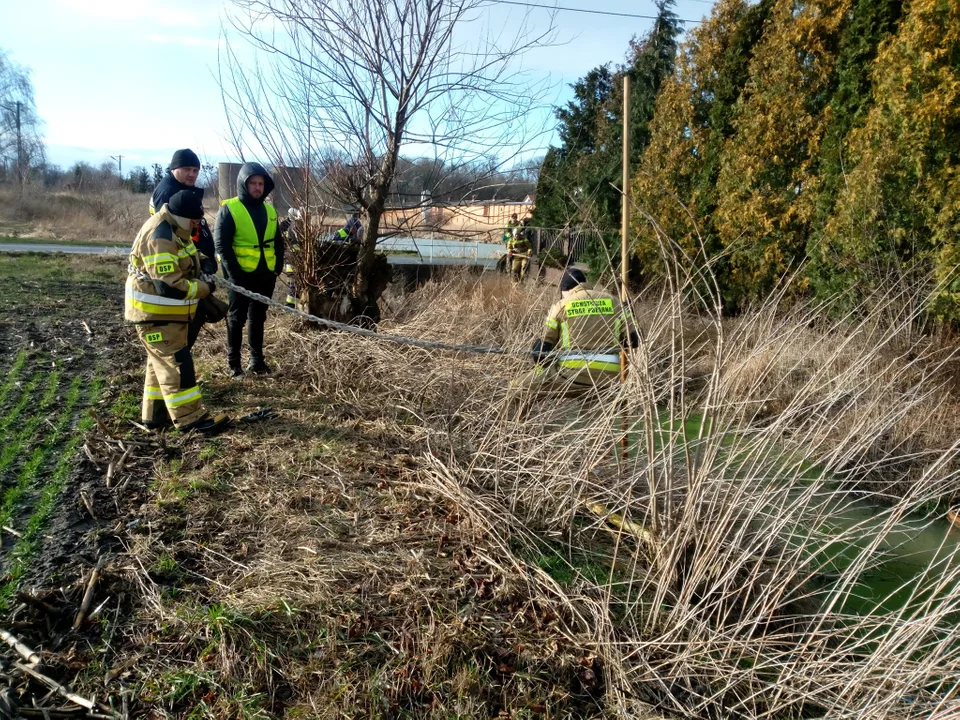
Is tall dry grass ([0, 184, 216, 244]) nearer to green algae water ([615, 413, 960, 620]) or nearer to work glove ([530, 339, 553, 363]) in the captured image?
work glove ([530, 339, 553, 363])

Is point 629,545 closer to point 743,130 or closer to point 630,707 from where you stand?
point 630,707

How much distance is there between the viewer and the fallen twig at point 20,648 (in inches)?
98.3

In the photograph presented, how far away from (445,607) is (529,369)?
1935 mm

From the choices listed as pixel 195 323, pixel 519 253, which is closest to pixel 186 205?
pixel 195 323

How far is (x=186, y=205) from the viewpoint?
14.8ft

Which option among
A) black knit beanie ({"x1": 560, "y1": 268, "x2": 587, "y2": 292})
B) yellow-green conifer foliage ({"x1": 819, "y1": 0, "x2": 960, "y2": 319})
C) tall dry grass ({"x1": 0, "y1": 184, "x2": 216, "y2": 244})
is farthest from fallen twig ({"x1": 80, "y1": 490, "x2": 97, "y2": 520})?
tall dry grass ({"x1": 0, "y1": 184, "x2": 216, "y2": 244})

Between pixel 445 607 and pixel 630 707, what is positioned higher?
pixel 445 607

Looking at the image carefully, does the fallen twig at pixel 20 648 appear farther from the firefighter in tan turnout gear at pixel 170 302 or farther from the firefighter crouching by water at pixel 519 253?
the firefighter crouching by water at pixel 519 253

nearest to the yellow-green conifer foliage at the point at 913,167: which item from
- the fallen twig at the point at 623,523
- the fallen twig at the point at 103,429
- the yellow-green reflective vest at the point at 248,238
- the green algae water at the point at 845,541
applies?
the green algae water at the point at 845,541

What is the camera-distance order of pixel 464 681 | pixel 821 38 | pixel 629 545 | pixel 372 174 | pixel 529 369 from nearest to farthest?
pixel 464 681
pixel 629 545
pixel 529 369
pixel 372 174
pixel 821 38

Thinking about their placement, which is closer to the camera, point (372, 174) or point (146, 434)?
point (146, 434)

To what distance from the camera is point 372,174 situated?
6.50 meters

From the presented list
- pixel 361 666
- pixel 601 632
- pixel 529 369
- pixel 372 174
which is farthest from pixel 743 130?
pixel 361 666

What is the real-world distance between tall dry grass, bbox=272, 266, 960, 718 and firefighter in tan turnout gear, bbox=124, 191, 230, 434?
144 cm
